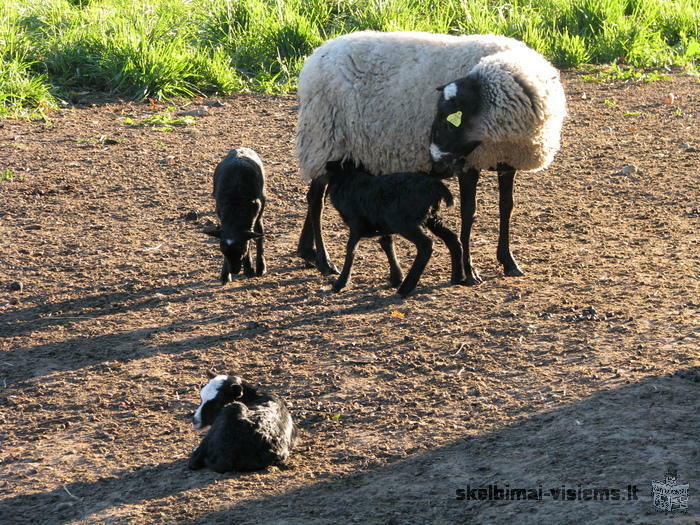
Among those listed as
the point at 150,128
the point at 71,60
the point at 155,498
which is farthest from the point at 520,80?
the point at 71,60

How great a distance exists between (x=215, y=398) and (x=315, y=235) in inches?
107

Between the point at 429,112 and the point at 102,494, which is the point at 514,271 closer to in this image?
the point at 429,112

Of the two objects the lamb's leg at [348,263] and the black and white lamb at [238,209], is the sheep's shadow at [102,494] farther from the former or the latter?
the lamb's leg at [348,263]

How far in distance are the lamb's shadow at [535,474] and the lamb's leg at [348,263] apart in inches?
89.0

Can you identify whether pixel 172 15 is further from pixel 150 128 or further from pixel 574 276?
pixel 574 276

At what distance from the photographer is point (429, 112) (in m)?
7.23

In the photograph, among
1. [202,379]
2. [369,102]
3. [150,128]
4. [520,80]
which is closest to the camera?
[202,379]

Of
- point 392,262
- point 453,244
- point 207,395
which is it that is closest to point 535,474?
point 207,395

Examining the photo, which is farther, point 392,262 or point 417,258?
point 392,262

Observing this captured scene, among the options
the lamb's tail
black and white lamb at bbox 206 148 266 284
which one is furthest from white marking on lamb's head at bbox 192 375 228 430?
the lamb's tail

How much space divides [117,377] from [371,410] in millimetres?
1619

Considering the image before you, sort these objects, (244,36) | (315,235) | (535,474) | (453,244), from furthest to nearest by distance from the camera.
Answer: (244,36)
(315,235)
(453,244)
(535,474)

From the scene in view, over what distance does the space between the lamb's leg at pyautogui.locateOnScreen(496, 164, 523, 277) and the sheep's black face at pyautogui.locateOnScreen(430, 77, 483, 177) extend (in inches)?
18.1

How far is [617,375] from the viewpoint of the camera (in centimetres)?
559
